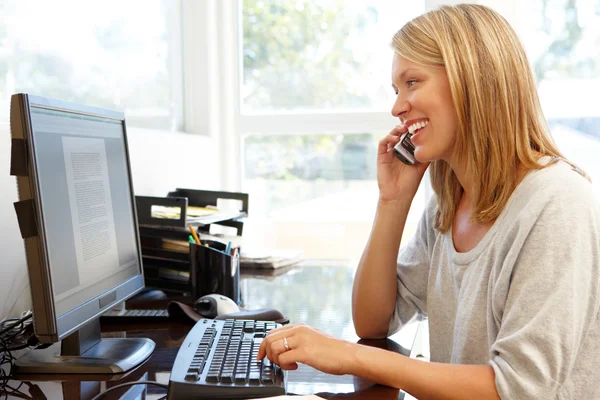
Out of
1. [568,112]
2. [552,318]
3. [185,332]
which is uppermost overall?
[568,112]

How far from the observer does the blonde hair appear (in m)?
1.10

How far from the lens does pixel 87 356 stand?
112 centimetres

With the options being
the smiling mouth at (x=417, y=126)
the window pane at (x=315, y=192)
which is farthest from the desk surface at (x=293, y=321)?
the window pane at (x=315, y=192)

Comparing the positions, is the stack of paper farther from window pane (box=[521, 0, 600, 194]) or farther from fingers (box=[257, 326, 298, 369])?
window pane (box=[521, 0, 600, 194])

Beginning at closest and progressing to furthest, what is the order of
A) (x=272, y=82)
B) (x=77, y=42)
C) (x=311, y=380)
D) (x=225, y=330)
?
(x=311, y=380), (x=225, y=330), (x=77, y=42), (x=272, y=82)

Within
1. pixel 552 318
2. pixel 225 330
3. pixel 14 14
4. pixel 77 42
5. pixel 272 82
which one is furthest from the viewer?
pixel 272 82

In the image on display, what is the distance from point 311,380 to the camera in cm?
106

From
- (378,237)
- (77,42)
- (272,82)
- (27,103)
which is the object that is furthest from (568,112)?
(27,103)

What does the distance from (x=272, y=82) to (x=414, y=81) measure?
1787 millimetres

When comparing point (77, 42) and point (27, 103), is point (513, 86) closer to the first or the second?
point (27, 103)

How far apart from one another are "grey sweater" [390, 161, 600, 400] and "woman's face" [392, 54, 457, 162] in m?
0.17

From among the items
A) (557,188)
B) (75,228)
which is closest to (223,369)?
(75,228)

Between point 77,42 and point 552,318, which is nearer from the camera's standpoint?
point 552,318

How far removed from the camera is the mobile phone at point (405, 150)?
4.55ft
